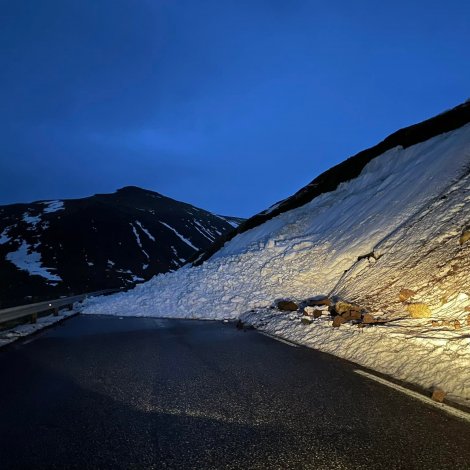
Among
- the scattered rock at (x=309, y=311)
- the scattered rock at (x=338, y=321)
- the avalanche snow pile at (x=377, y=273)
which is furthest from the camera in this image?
the scattered rock at (x=309, y=311)

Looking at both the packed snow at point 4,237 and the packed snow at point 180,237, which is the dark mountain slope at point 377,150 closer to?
the packed snow at point 4,237

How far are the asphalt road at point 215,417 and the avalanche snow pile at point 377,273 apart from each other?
3.67 feet

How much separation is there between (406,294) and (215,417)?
7015 mm

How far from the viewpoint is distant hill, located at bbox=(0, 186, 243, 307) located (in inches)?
2040

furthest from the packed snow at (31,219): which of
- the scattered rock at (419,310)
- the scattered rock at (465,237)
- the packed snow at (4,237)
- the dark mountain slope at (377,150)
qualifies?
the scattered rock at (419,310)

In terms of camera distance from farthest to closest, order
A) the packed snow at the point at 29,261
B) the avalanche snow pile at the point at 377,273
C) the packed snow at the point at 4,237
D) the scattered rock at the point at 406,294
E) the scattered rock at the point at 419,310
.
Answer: the packed snow at the point at 4,237 → the packed snow at the point at 29,261 → the scattered rock at the point at 406,294 → the scattered rock at the point at 419,310 → the avalanche snow pile at the point at 377,273

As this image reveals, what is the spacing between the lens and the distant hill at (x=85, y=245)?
51.8 m

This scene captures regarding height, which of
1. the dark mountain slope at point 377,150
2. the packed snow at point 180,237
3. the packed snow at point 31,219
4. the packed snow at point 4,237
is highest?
the packed snow at point 31,219

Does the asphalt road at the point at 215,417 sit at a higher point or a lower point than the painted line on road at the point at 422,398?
higher

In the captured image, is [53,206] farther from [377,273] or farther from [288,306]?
[377,273]

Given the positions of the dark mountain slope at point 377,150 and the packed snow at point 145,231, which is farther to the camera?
the packed snow at point 145,231

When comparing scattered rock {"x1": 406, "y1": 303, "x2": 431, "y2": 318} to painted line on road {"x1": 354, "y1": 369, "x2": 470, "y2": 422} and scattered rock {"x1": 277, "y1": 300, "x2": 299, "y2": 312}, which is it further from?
scattered rock {"x1": 277, "y1": 300, "x2": 299, "y2": 312}

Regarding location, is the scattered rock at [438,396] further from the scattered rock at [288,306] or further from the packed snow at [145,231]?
the packed snow at [145,231]

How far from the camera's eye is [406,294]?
9.51 metres
